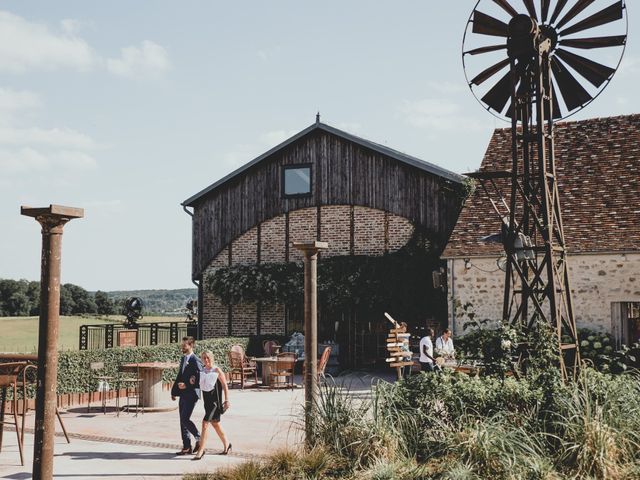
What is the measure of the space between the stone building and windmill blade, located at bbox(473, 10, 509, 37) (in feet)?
17.1

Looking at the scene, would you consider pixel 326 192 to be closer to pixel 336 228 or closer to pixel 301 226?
pixel 336 228

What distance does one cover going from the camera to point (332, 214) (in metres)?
23.5

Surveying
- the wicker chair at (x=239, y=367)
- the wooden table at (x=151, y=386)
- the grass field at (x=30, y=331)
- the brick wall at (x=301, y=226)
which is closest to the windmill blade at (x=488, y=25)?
the wooden table at (x=151, y=386)

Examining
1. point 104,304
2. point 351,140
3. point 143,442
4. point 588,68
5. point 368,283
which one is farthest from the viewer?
point 104,304

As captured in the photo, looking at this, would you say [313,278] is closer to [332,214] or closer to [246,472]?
[246,472]

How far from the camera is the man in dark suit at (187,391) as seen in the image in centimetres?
1027

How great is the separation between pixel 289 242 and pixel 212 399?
46.0 ft

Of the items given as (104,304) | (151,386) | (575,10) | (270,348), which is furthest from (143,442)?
(104,304)

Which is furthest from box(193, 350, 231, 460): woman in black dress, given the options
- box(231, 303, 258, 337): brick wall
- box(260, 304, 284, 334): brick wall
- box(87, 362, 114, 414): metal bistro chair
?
box(231, 303, 258, 337): brick wall

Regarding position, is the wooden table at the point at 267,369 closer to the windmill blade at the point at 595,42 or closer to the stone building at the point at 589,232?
the stone building at the point at 589,232

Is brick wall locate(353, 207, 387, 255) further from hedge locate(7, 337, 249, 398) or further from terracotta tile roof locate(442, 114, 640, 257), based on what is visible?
hedge locate(7, 337, 249, 398)

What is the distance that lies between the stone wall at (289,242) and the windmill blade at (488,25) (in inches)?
373

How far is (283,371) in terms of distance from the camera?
1886 centimetres

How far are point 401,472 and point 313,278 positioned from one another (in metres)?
2.67
